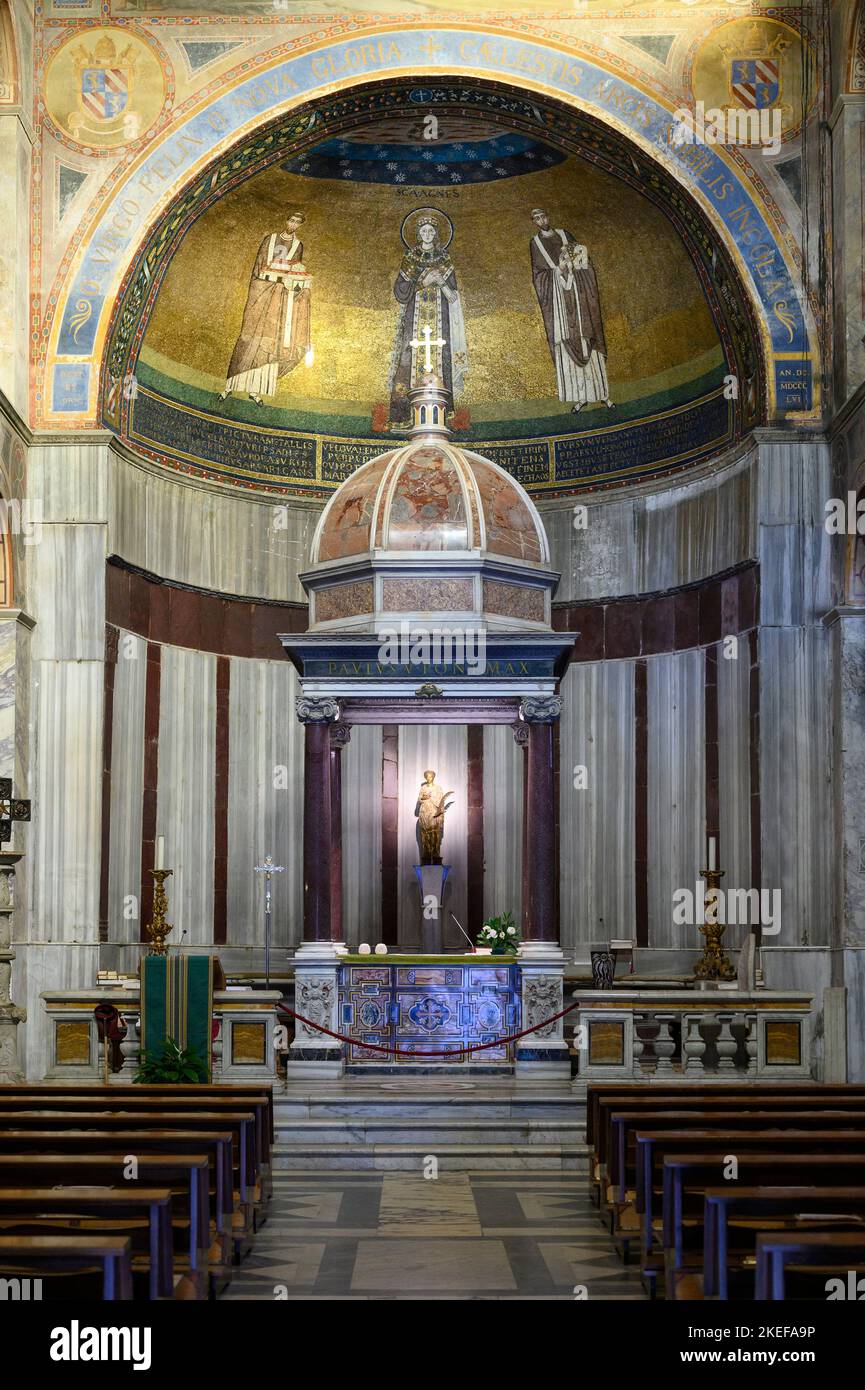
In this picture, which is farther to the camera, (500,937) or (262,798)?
(262,798)

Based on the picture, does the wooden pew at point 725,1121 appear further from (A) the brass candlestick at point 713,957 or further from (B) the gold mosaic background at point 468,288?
(B) the gold mosaic background at point 468,288

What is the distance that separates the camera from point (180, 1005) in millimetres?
14984

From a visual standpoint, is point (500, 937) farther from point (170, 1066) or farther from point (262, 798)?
point (170, 1066)

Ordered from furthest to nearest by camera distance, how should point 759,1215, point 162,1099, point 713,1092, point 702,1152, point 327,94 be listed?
point 327,94
point 713,1092
point 162,1099
point 702,1152
point 759,1215

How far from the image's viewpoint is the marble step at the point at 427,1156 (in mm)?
13867

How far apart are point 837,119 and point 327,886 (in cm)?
1007

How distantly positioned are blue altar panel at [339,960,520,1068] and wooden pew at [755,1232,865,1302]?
11.8 meters

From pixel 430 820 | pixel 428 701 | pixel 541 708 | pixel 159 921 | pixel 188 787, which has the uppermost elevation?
pixel 428 701

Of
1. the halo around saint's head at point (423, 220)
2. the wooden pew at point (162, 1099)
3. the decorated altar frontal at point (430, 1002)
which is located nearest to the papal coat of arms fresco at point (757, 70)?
the halo around saint's head at point (423, 220)

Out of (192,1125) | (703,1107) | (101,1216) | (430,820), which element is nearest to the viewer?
(101,1216)

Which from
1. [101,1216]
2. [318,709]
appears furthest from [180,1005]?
[101,1216]

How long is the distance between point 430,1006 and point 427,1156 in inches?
162

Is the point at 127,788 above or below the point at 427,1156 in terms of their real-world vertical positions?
above

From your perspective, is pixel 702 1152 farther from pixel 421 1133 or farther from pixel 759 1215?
pixel 421 1133
